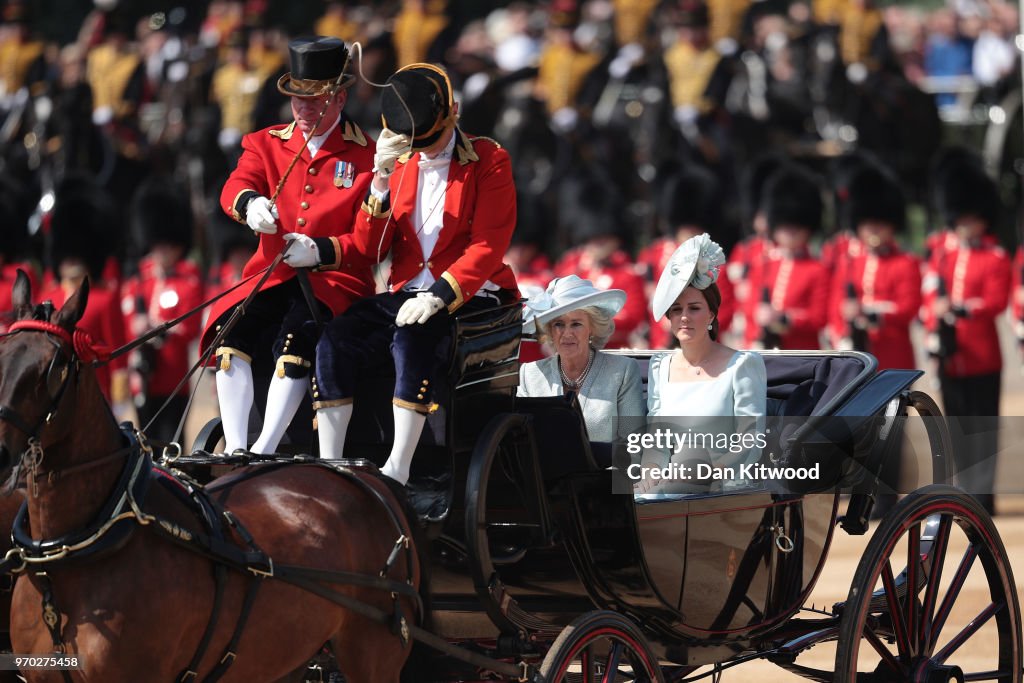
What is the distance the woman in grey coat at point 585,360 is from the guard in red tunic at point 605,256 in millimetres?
4920

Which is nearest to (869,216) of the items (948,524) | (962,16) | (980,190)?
(980,190)

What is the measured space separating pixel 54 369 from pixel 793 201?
27.3 feet

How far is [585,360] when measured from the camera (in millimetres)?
4902

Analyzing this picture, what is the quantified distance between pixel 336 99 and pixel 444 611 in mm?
1154

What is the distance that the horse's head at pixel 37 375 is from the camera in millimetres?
3223

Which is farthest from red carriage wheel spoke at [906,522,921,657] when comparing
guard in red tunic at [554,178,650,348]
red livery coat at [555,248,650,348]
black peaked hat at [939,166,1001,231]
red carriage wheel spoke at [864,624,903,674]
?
black peaked hat at [939,166,1001,231]

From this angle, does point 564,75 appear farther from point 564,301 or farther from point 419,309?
point 419,309

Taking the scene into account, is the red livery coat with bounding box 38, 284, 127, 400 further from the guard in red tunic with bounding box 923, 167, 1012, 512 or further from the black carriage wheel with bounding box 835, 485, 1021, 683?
the black carriage wheel with bounding box 835, 485, 1021, 683

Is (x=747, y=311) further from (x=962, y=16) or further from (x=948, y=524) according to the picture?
(x=962, y=16)

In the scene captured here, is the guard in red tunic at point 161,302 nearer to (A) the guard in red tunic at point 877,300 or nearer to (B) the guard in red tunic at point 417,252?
(A) the guard in red tunic at point 877,300

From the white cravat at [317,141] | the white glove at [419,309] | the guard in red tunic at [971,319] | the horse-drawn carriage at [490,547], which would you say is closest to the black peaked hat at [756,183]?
the guard in red tunic at [971,319]

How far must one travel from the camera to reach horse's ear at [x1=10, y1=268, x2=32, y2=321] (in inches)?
133

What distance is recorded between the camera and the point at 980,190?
10.8m

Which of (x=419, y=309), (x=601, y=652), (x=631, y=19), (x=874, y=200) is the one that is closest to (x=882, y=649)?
(x=601, y=652)
